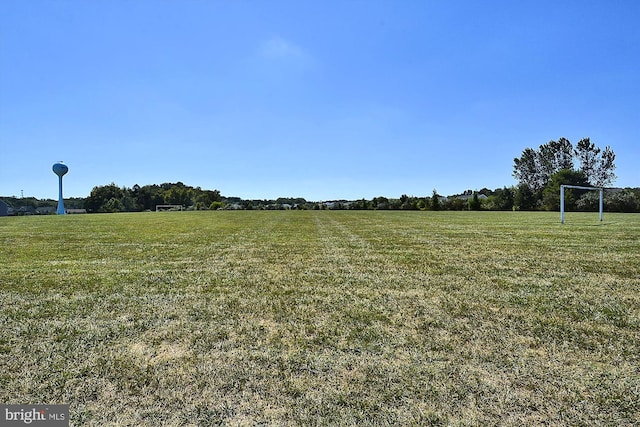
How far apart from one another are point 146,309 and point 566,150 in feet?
254

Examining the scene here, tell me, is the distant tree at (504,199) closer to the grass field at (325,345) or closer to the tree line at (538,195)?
the tree line at (538,195)

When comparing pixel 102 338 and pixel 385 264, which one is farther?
pixel 385 264

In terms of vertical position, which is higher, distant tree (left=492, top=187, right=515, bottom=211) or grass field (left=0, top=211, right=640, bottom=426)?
distant tree (left=492, top=187, right=515, bottom=211)

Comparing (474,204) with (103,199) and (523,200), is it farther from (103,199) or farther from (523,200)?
(103,199)

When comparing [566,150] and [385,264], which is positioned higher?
[566,150]

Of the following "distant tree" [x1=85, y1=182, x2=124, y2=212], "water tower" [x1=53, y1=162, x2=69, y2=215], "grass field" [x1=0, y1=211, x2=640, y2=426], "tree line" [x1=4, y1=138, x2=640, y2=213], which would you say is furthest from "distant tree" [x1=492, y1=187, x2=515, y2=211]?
"distant tree" [x1=85, y1=182, x2=124, y2=212]

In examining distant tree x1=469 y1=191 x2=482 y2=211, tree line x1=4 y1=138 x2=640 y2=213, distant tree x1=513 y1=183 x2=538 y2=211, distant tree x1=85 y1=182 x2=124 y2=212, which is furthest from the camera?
distant tree x1=85 y1=182 x2=124 y2=212

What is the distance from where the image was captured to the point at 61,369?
2637 mm

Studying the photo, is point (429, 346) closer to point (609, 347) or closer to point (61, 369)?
A: point (609, 347)

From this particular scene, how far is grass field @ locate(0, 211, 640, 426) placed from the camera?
7.18 feet

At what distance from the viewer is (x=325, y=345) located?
3.11 metres

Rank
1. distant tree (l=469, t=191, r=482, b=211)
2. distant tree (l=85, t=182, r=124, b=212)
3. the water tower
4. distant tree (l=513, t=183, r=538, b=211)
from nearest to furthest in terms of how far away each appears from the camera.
A: 1. distant tree (l=513, t=183, r=538, b=211)
2. distant tree (l=469, t=191, r=482, b=211)
3. the water tower
4. distant tree (l=85, t=182, r=124, b=212)

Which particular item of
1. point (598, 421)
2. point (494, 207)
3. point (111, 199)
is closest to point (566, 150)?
point (494, 207)

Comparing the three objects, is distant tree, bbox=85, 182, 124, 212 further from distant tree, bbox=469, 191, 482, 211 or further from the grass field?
the grass field
